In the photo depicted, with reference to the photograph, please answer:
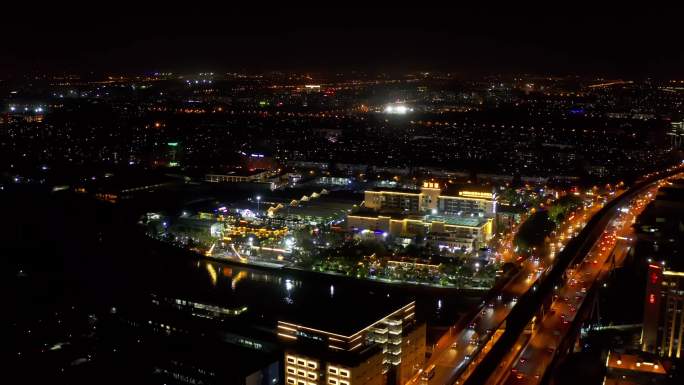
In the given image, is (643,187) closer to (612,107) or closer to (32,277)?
(32,277)

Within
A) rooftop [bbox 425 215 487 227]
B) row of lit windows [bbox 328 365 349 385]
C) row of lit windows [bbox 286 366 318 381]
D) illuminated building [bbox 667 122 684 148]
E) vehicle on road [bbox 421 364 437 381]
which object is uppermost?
illuminated building [bbox 667 122 684 148]

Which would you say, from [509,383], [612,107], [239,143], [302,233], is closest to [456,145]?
[239,143]

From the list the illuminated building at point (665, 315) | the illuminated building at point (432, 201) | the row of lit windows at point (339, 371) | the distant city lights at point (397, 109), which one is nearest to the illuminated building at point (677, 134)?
the distant city lights at point (397, 109)

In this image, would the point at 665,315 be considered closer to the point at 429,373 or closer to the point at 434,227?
the point at 429,373

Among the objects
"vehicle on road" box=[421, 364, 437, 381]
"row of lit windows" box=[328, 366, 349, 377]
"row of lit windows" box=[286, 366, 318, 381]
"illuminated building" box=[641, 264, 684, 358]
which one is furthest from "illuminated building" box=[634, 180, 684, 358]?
"row of lit windows" box=[286, 366, 318, 381]

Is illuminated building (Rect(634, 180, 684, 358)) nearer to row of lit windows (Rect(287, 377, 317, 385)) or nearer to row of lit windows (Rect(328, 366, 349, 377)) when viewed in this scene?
row of lit windows (Rect(328, 366, 349, 377))

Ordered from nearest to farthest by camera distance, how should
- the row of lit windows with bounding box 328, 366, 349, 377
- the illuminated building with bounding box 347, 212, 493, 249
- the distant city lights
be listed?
1. the row of lit windows with bounding box 328, 366, 349, 377
2. the illuminated building with bounding box 347, 212, 493, 249
3. the distant city lights
